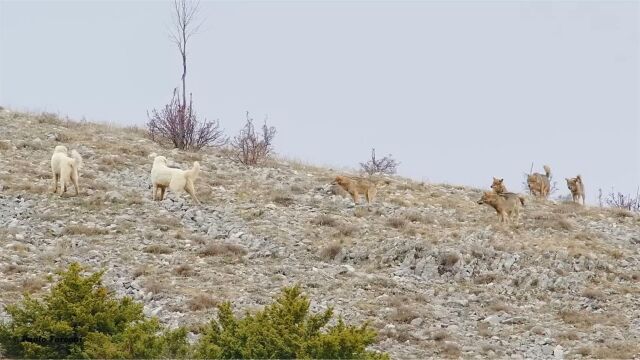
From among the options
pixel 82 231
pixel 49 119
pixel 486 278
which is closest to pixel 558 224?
pixel 486 278

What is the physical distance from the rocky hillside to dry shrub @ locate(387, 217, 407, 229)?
7 centimetres

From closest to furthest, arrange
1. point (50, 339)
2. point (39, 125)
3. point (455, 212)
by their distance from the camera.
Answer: point (50, 339)
point (455, 212)
point (39, 125)

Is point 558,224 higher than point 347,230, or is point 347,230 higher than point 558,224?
point 558,224

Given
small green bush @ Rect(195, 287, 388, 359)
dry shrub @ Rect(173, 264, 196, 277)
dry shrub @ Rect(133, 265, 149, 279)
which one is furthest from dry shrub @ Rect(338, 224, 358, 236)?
small green bush @ Rect(195, 287, 388, 359)

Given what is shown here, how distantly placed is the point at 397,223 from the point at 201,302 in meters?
6.15

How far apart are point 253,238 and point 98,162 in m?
6.55

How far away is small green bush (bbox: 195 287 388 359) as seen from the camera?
700cm

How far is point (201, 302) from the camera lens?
40.1ft

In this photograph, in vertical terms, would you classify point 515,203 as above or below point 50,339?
above

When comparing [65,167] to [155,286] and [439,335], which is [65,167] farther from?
[439,335]

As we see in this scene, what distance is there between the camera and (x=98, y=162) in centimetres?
2081

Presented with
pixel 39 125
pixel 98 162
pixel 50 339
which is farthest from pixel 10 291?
pixel 39 125

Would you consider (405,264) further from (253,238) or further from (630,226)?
(630,226)

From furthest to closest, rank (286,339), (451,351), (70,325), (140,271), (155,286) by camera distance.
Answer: (140,271) < (155,286) < (451,351) < (70,325) < (286,339)
